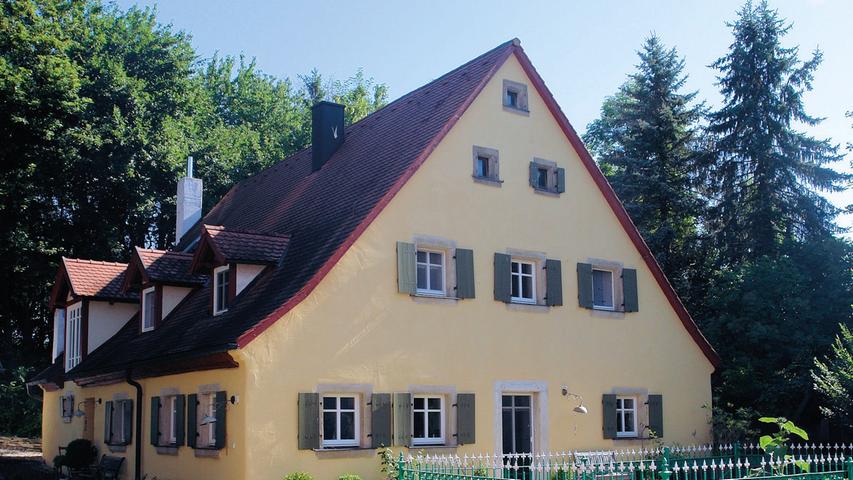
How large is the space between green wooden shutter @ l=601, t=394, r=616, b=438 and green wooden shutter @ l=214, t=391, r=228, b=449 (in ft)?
27.3

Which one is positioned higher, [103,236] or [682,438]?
[103,236]

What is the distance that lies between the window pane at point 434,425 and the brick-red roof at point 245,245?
4.37 metres

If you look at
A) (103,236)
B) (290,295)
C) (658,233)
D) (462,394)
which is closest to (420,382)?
(462,394)

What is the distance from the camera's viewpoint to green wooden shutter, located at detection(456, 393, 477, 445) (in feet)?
61.1

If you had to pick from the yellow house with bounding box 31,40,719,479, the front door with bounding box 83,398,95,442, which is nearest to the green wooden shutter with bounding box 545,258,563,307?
the yellow house with bounding box 31,40,719,479

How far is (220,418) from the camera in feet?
56.1

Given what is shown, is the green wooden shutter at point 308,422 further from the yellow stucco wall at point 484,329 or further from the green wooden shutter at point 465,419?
the green wooden shutter at point 465,419

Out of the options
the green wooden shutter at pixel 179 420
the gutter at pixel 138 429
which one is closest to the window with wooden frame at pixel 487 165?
the green wooden shutter at pixel 179 420

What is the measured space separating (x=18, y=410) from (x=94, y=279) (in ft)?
47.3

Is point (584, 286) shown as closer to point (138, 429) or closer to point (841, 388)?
point (841, 388)

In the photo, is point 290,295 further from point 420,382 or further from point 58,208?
point 58,208

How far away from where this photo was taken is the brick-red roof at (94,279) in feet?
80.6

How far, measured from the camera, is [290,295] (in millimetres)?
17172

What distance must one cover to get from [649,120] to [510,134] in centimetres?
1776
